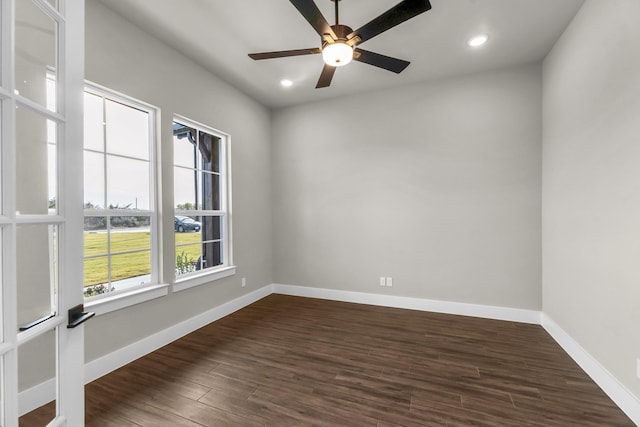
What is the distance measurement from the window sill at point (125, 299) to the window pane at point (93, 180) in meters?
0.78

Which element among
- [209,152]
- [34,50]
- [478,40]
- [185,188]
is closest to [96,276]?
[185,188]

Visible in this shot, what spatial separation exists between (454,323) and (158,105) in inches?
158

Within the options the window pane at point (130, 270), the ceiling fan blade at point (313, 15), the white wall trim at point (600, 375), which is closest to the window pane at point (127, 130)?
the window pane at point (130, 270)

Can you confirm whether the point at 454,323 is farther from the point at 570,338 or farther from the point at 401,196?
the point at 401,196

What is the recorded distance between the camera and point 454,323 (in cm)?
326

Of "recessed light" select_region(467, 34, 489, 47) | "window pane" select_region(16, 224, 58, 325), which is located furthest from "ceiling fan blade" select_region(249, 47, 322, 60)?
"window pane" select_region(16, 224, 58, 325)

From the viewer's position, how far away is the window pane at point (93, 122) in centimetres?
226

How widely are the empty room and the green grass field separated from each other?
0.02 meters

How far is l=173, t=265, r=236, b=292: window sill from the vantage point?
2.93 meters

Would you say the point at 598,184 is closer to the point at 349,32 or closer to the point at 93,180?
the point at 349,32

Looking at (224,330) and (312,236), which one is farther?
(312,236)

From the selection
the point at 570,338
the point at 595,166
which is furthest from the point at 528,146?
the point at 570,338

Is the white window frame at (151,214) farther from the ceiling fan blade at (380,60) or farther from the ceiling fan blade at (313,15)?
the ceiling fan blade at (380,60)

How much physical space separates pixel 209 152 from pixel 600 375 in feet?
14.2
